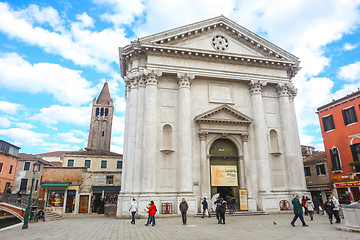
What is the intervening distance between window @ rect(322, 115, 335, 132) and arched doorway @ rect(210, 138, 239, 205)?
37.7 ft

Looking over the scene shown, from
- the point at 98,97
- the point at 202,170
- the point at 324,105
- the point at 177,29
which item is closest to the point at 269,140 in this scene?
the point at 202,170

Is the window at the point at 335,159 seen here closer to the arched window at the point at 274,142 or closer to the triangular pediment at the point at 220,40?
the arched window at the point at 274,142

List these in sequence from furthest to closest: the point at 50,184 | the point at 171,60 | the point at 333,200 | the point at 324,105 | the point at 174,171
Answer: the point at 50,184
the point at 324,105
the point at 171,60
the point at 174,171
the point at 333,200

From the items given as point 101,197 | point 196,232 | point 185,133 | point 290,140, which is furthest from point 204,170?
point 101,197

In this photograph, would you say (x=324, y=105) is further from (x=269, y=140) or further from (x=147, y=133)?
(x=147, y=133)

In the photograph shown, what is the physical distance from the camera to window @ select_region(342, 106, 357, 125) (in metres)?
23.8

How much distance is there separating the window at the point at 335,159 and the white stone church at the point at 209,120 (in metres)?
5.41

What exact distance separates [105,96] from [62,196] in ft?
164

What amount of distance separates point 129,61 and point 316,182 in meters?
24.6

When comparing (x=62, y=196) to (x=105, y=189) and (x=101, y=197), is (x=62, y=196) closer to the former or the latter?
(x=101, y=197)

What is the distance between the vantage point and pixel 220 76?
23.1 m

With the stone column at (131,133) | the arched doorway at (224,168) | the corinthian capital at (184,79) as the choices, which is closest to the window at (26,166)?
the stone column at (131,133)

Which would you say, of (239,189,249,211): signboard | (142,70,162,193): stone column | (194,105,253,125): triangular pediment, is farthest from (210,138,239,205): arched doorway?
(142,70,162,193): stone column

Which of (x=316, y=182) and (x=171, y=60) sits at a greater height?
(x=171, y=60)
